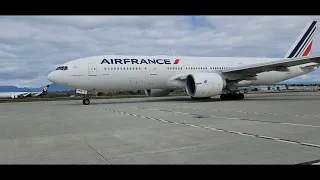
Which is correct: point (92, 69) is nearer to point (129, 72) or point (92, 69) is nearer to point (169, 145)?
point (129, 72)

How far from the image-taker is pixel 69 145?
636cm

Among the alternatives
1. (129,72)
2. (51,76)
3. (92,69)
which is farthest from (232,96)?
(51,76)

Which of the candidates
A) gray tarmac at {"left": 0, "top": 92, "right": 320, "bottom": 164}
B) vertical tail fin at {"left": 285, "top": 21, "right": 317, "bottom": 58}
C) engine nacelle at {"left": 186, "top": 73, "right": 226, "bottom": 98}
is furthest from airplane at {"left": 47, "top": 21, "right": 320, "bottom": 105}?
gray tarmac at {"left": 0, "top": 92, "right": 320, "bottom": 164}

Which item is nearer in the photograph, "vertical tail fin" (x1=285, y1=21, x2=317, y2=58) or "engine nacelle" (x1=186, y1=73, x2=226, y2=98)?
"engine nacelle" (x1=186, y1=73, x2=226, y2=98)

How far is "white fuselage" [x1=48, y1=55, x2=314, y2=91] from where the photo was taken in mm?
21125

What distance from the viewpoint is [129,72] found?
22.3 metres

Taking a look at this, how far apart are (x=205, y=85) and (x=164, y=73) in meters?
3.56

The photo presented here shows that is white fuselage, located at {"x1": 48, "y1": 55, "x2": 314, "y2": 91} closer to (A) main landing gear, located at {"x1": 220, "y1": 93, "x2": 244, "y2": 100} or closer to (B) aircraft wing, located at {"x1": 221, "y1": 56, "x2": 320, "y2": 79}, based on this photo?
(A) main landing gear, located at {"x1": 220, "y1": 93, "x2": 244, "y2": 100}

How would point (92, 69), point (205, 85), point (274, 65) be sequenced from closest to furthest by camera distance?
point (92, 69) < point (205, 85) < point (274, 65)

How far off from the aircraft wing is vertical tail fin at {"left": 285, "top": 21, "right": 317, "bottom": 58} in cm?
854

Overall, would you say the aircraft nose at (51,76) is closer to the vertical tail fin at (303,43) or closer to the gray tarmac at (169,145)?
the gray tarmac at (169,145)
